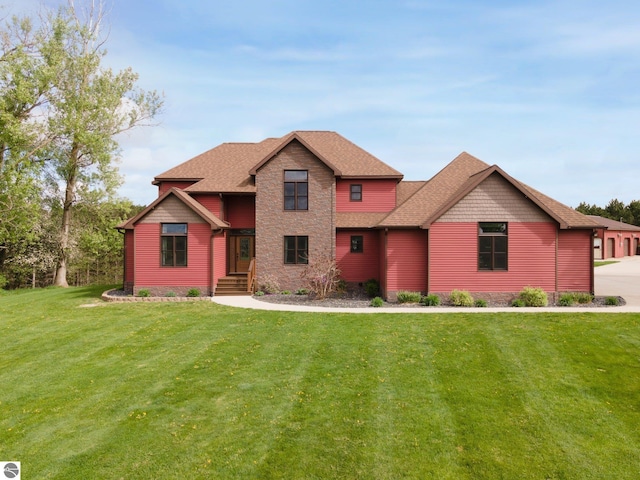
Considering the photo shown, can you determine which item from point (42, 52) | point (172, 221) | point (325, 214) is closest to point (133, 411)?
point (172, 221)

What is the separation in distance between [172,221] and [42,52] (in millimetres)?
17053

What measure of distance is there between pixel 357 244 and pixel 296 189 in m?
4.55

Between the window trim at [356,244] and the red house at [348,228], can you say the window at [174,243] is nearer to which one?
the red house at [348,228]

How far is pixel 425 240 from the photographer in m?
18.5

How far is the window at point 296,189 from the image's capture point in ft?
70.7

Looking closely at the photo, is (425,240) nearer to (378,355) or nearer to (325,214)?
(325,214)

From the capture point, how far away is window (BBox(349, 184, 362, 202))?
23.3 meters

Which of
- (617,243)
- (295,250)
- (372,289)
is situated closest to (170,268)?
(295,250)

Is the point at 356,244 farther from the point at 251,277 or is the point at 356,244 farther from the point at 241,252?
the point at 241,252

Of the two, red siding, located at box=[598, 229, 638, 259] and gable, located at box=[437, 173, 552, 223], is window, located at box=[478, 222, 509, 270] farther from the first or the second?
red siding, located at box=[598, 229, 638, 259]

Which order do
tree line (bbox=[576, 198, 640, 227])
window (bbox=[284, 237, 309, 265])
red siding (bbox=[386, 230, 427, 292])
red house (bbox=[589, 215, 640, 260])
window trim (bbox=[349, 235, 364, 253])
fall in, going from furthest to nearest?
1. tree line (bbox=[576, 198, 640, 227])
2. red house (bbox=[589, 215, 640, 260])
3. window trim (bbox=[349, 235, 364, 253])
4. window (bbox=[284, 237, 309, 265])
5. red siding (bbox=[386, 230, 427, 292])

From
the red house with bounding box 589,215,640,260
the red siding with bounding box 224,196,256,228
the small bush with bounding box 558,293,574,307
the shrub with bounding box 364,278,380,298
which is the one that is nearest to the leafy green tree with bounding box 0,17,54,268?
the red siding with bounding box 224,196,256,228

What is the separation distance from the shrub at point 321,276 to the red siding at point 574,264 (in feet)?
33.7

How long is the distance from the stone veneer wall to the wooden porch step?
100cm
